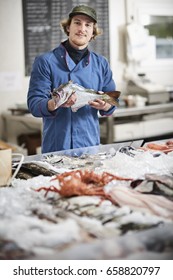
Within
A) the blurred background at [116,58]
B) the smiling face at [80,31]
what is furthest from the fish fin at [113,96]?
the blurred background at [116,58]

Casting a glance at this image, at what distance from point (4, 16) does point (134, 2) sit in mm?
1336

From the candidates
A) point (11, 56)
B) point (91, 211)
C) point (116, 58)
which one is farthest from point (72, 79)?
point (116, 58)

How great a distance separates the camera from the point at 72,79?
2020mm

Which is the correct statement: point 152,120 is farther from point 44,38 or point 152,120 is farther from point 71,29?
point 71,29

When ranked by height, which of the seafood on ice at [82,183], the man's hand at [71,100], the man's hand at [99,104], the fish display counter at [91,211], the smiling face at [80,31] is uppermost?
the smiling face at [80,31]

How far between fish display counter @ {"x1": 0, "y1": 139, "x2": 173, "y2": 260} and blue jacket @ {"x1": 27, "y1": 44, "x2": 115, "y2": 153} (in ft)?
1.84

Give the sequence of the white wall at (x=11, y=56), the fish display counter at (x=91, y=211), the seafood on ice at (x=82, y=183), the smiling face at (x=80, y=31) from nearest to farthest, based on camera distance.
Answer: the fish display counter at (x=91, y=211) < the seafood on ice at (x=82, y=183) < the smiling face at (x=80, y=31) < the white wall at (x=11, y=56)

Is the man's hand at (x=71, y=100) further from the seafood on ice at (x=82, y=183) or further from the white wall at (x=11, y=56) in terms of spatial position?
the white wall at (x=11, y=56)

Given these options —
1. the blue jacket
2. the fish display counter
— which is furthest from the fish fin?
the fish display counter

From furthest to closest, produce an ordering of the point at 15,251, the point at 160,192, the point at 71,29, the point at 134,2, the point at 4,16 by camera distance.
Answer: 1. the point at 134,2
2. the point at 4,16
3. the point at 71,29
4. the point at 160,192
5. the point at 15,251

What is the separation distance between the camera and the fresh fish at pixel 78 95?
5.64 ft

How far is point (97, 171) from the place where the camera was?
1.39 metres
